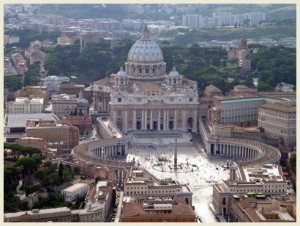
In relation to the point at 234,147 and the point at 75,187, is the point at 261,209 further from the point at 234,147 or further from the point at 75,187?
the point at 234,147

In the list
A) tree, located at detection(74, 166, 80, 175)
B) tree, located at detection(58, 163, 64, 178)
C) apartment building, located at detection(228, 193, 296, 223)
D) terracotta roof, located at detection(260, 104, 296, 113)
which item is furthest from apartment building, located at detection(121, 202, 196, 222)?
terracotta roof, located at detection(260, 104, 296, 113)

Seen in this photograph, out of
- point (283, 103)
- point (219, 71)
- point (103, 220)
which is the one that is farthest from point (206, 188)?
point (219, 71)

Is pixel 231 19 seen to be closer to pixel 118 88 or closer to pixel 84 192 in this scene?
pixel 118 88

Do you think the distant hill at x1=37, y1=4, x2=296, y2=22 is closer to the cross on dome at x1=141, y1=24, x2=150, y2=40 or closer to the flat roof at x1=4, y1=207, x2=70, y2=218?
the cross on dome at x1=141, y1=24, x2=150, y2=40

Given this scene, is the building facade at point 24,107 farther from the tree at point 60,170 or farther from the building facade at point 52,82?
the tree at point 60,170

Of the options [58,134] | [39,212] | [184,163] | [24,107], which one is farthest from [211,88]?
[39,212]
